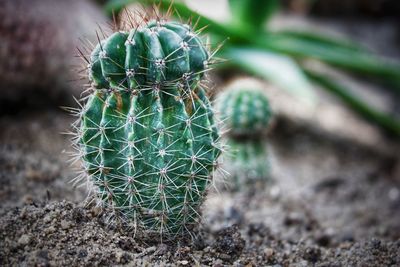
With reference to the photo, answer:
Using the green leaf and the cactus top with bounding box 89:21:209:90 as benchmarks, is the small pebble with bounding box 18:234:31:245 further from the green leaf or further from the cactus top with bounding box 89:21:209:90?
the green leaf

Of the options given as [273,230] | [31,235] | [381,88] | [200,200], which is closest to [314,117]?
[381,88]

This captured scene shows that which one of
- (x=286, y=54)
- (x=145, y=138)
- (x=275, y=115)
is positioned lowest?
(x=145, y=138)

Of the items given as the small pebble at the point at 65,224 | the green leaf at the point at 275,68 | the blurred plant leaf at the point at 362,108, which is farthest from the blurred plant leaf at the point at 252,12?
the small pebble at the point at 65,224

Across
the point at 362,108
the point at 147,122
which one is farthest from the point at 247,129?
the point at 147,122

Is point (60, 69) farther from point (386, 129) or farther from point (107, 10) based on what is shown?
point (386, 129)

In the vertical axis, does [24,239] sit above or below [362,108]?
below

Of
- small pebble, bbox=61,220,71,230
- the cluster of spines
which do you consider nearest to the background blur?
small pebble, bbox=61,220,71,230

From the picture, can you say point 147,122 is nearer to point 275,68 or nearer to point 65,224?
point 65,224
